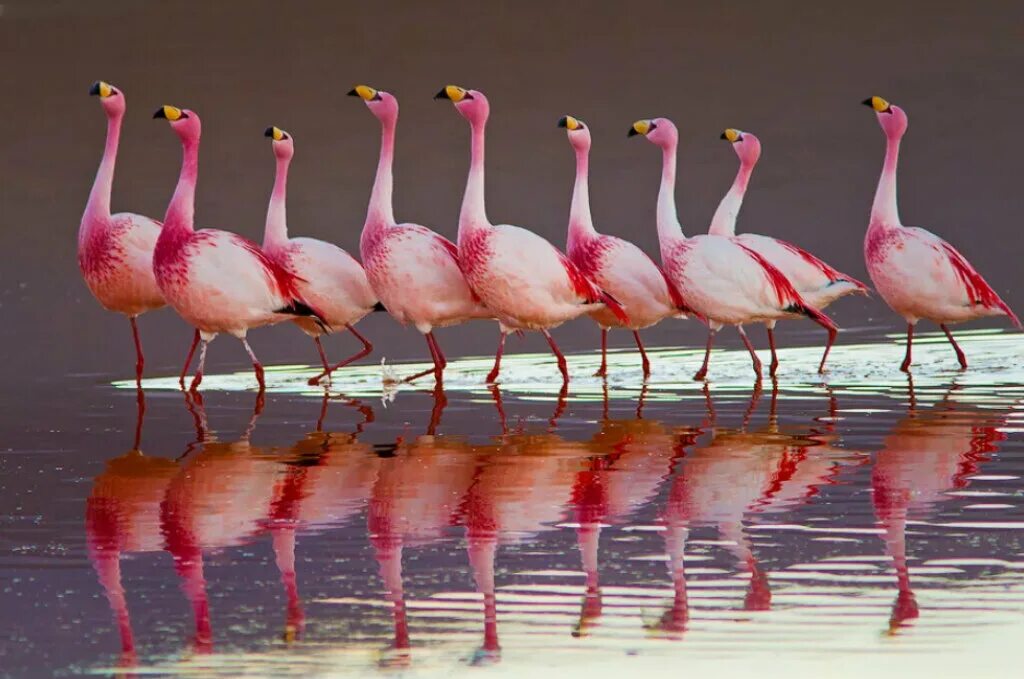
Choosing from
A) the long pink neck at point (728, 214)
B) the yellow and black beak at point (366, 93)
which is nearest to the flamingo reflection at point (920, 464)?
the long pink neck at point (728, 214)

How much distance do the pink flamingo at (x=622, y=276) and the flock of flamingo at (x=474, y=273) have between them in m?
0.01

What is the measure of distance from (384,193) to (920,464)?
5892 millimetres

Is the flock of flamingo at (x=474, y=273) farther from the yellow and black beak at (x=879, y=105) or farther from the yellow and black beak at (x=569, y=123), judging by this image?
the yellow and black beak at (x=879, y=105)

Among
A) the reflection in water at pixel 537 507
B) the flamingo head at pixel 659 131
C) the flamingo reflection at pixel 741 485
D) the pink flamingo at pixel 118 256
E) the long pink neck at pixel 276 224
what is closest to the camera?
the reflection in water at pixel 537 507

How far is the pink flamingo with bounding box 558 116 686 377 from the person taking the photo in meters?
13.6

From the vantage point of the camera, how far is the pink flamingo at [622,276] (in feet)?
44.8

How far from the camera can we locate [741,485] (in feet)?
26.3

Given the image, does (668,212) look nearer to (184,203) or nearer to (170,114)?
(184,203)

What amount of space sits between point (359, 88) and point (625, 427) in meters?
4.81

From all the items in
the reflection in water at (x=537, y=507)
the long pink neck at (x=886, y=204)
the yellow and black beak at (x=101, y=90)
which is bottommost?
the reflection in water at (x=537, y=507)

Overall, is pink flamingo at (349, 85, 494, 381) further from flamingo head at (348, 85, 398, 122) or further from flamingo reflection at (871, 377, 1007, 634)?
flamingo reflection at (871, 377, 1007, 634)

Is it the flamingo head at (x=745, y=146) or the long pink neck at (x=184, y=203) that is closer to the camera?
the long pink neck at (x=184, y=203)

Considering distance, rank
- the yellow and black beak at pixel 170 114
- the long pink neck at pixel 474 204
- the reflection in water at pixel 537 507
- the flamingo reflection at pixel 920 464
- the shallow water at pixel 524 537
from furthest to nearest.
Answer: the yellow and black beak at pixel 170 114
the long pink neck at pixel 474 204
the flamingo reflection at pixel 920 464
the reflection in water at pixel 537 507
the shallow water at pixel 524 537

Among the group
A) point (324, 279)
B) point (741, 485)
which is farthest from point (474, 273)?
point (741, 485)
